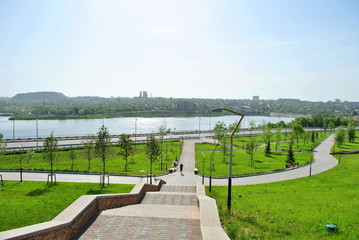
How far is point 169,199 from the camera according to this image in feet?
45.6

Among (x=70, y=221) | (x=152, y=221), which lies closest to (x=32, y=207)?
(x=70, y=221)

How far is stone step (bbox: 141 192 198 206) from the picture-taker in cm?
1338

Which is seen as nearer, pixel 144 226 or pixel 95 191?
pixel 144 226

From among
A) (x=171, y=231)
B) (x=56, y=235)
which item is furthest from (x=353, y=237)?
(x=56, y=235)

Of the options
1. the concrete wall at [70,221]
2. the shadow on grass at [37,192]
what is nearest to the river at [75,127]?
the shadow on grass at [37,192]

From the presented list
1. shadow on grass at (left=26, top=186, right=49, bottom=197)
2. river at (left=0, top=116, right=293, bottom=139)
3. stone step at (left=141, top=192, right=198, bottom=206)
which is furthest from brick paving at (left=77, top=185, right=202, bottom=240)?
river at (left=0, top=116, right=293, bottom=139)

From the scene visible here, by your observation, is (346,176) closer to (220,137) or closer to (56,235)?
(220,137)

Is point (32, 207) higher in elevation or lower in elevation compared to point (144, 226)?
lower

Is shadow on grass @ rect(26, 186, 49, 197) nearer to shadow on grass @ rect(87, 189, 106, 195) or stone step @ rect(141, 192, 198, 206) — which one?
shadow on grass @ rect(87, 189, 106, 195)

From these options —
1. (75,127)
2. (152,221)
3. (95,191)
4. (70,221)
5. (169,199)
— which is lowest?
(75,127)

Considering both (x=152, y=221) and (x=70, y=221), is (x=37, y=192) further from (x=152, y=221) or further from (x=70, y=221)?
(x=152, y=221)

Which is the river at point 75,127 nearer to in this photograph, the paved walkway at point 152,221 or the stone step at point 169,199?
the stone step at point 169,199

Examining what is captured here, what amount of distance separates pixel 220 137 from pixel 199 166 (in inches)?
567

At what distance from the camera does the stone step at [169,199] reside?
43.9 feet
